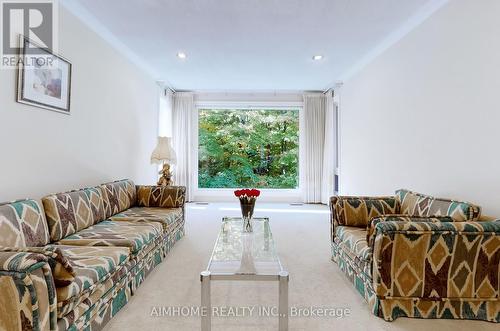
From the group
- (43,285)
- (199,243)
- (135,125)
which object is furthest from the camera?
(135,125)

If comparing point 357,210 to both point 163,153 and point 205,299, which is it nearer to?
point 205,299

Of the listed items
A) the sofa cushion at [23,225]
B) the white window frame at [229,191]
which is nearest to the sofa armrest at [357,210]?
the sofa cushion at [23,225]

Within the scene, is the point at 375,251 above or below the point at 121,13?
below

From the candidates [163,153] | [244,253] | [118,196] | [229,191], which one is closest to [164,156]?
[163,153]

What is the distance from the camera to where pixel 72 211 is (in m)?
2.45

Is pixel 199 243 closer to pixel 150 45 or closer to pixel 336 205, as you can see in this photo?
pixel 336 205

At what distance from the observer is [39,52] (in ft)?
8.15

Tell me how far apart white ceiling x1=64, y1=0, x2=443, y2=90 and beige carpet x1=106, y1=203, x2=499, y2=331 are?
257 centimetres

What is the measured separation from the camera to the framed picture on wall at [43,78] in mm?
2326

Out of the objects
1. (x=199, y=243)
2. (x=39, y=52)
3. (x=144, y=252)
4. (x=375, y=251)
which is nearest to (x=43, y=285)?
(x=144, y=252)

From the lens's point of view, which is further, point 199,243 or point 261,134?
point 261,134

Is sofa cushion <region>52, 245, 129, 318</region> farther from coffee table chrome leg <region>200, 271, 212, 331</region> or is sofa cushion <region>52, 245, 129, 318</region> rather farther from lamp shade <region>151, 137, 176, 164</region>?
lamp shade <region>151, 137, 176, 164</region>

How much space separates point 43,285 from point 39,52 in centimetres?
211

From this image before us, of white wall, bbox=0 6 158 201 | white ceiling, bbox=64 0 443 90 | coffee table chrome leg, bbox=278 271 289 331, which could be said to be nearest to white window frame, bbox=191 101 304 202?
white ceiling, bbox=64 0 443 90
